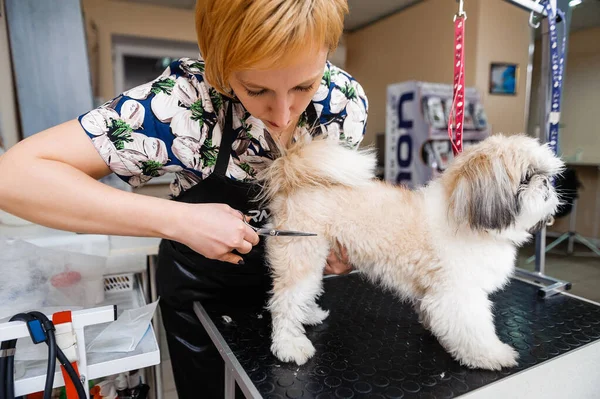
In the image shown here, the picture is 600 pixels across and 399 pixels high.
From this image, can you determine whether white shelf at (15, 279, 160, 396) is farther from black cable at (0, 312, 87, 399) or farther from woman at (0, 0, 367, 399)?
woman at (0, 0, 367, 399)

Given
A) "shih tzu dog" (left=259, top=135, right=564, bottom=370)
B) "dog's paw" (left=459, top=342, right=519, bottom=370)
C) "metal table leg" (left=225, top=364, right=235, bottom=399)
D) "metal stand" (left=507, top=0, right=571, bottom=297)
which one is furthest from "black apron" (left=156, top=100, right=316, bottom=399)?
"metal stand" (left=507, top=0, right=571, bottom=297)

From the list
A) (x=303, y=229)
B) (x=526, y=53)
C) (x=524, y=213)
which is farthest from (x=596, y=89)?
(x=303, y=229)

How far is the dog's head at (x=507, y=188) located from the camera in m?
0.73

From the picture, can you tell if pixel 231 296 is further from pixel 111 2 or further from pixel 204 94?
pixel 111 2

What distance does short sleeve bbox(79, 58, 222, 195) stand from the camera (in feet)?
2.37

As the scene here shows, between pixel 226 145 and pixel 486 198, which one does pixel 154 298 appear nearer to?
pixel 226 145

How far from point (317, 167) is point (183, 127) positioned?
12.0 inches

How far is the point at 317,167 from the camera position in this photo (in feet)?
2.64

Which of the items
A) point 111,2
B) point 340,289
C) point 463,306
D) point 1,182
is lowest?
point 340,289

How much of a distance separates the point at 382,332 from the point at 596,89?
4900 mm

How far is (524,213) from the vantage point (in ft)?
2.46

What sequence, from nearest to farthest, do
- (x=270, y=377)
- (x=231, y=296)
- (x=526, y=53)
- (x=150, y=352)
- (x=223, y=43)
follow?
(x=223, y=43) → (x=270, y=377) → (x=150, y=352) → (x=231, y=296) → (x=526, y=53)

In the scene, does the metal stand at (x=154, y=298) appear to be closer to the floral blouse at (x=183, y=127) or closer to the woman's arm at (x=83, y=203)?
the floral blouse at (x=183, y=127)

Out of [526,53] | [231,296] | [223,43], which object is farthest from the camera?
[526,53]
